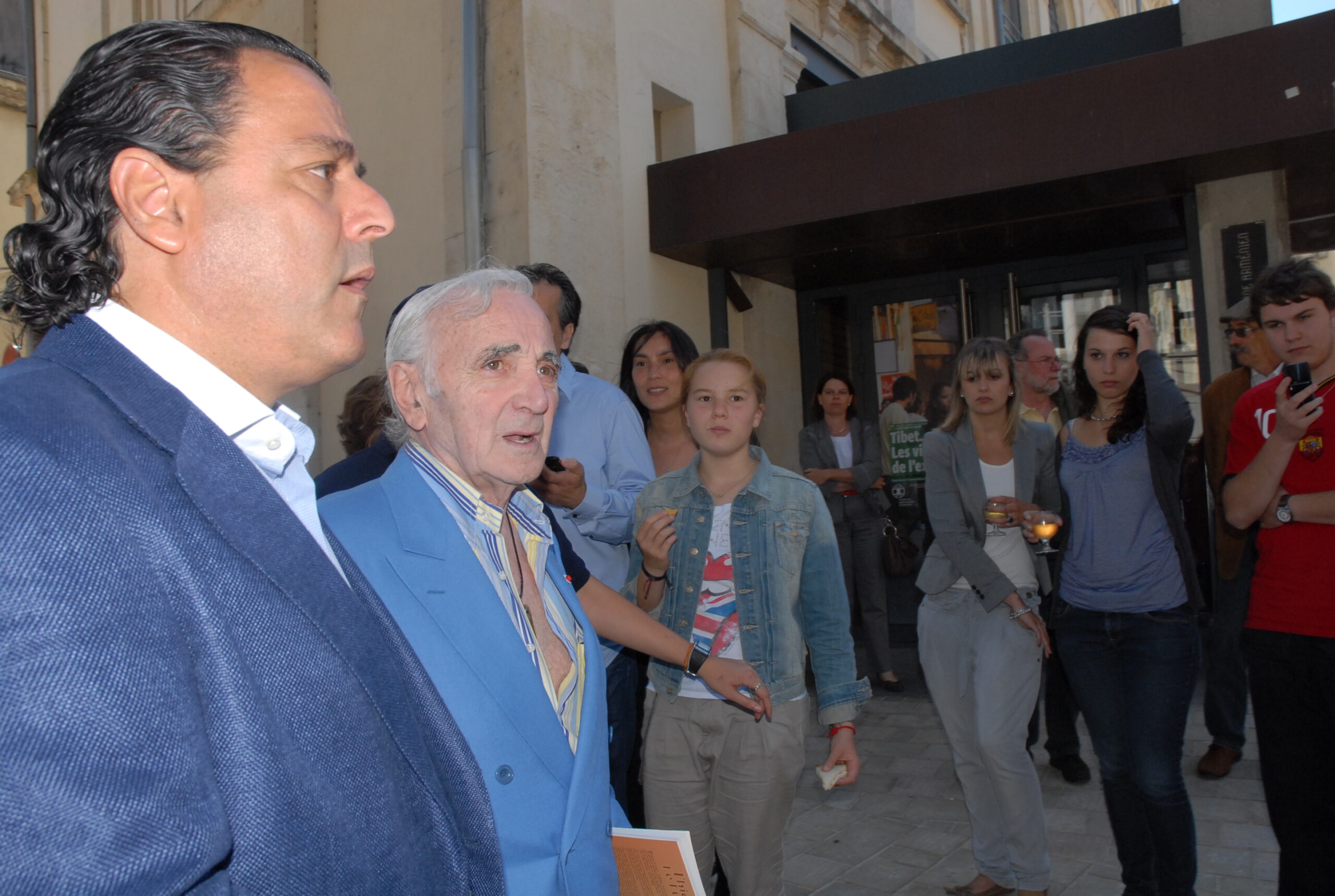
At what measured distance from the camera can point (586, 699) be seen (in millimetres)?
1611

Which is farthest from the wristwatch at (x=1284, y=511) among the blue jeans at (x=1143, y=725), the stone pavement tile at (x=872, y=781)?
the stone pavement tile at (x=872, y=781)

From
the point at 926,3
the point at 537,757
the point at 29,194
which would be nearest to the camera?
the point at 537,757

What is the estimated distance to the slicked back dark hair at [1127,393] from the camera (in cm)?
323

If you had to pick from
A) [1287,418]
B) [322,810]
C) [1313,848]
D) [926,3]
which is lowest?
[1313,848]

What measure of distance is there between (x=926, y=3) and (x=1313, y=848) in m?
14.1

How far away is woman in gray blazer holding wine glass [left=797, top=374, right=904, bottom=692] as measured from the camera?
21.7 ft

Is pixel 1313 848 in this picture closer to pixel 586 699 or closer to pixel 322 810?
pixel 586 699

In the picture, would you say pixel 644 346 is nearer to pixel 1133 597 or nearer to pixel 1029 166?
pixel 1133 597

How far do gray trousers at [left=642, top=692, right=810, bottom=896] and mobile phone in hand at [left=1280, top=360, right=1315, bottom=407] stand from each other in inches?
74.0

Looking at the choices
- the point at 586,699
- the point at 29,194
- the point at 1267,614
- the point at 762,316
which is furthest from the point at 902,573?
the point at 29,194

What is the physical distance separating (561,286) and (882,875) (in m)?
2.85

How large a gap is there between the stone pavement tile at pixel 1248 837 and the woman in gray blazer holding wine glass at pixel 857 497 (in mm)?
2767

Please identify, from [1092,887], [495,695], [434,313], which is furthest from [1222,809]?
[434,313]

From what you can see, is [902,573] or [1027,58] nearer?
[902,573]
